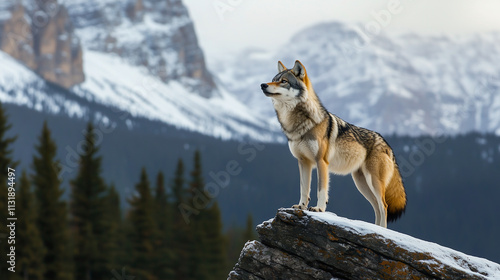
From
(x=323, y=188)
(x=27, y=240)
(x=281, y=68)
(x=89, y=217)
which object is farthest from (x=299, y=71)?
(x=89, y=217)

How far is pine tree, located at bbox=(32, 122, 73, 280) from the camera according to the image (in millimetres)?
41812

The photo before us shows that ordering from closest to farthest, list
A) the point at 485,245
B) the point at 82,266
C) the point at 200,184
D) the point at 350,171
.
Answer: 1. the point at 350,171
2. the point at 82,266
3. the point at 200,184
4. the point at 485,245

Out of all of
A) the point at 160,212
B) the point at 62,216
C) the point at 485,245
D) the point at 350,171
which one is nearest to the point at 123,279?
the point at 62,216

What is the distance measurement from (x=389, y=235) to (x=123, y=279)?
38.2 m

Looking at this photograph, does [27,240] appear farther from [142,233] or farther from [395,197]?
[395,197]

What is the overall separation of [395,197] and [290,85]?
4.16 meters

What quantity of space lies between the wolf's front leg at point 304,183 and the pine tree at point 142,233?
35865mm

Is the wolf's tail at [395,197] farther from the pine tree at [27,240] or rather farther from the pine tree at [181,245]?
the pine tree at [181,245]

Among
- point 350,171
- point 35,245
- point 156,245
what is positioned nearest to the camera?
point 350,171

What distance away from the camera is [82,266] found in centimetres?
4669

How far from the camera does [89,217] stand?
48.5m

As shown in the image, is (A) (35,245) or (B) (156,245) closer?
(A) (35,245)

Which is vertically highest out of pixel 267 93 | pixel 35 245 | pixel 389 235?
pixel 267 93

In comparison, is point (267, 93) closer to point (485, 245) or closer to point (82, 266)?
point (82, 266)
